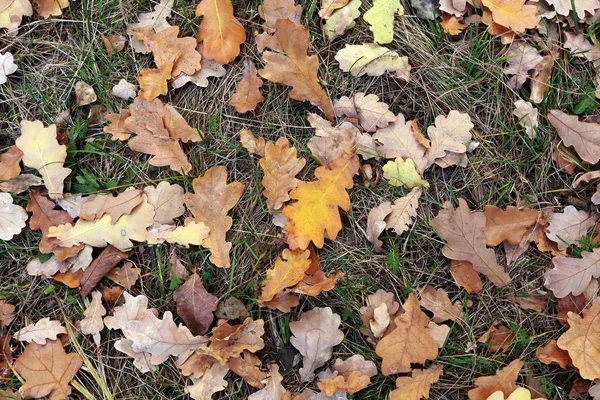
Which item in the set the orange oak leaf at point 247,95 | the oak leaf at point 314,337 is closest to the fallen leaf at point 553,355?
the oak leaf at point 314,337

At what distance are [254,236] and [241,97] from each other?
66 cm

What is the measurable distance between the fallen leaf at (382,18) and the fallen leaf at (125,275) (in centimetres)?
157

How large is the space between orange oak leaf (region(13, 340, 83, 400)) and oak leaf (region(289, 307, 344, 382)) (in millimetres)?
984

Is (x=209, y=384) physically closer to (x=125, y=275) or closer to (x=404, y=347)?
(x=125, y=275)

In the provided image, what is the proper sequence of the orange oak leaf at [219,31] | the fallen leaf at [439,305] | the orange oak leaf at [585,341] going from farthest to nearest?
1. the orange oak leaf at [219,31]
2. the fallen leaf at [439,305]
3. the orange oak leaf at [585,341]

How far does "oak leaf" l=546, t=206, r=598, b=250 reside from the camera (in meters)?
2.55

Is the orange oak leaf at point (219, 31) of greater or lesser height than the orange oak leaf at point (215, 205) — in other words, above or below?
above

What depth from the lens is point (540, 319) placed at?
99.6 inches

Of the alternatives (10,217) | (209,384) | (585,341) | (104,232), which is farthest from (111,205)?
(585,341)

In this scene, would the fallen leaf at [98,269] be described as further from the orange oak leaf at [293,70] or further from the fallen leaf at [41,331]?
the orange oak leaf at [293,70]

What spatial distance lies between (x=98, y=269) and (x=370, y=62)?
159 cm

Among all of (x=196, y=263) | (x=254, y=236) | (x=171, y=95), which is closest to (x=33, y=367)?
(x=196, y=263)

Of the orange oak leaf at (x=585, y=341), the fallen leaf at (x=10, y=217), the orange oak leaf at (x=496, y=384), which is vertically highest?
the fallen leaf at (x=10, y=217)

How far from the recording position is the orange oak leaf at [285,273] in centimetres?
244
